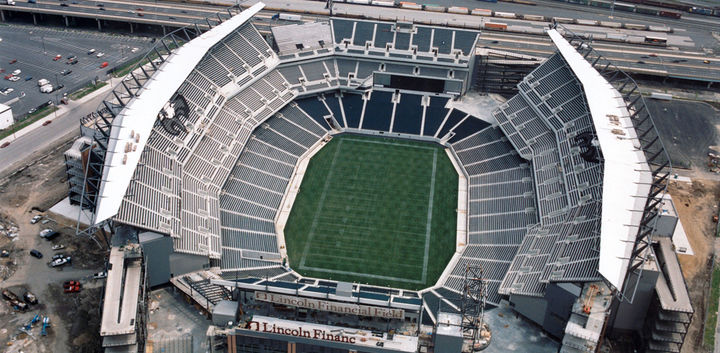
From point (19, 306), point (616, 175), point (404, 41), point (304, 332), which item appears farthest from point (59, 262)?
point (404, 41)

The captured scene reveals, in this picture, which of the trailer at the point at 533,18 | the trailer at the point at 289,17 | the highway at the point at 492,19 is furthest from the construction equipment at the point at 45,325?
the trailer at the point at 533,18

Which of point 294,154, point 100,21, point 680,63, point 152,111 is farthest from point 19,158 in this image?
point 680,63

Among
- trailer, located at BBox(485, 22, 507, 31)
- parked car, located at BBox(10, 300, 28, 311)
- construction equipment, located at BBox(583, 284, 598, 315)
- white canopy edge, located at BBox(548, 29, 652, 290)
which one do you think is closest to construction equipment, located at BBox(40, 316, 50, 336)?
parked car, located at BBox(10, 300, 28, 311)

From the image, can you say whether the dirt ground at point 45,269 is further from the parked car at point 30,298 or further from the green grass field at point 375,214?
Result: the green grass field at point 375,214

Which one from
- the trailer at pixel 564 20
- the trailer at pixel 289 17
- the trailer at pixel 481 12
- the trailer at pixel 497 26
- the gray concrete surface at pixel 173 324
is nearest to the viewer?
the gray concrete surface at pixel 173 324

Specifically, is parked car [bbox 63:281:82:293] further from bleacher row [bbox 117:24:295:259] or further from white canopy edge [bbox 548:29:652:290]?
white canopy edge [bbox 548:29:652:290]

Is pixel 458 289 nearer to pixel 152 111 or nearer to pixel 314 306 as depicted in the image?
pixel 314 306
